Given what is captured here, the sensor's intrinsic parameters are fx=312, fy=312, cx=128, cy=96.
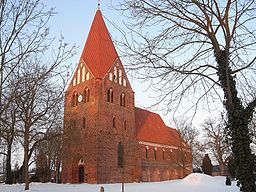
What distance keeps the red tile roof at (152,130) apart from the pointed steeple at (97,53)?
10.9 m

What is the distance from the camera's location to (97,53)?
3647cm

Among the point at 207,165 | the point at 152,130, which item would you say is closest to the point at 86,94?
the point at 152,130

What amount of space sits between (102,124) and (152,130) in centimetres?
1419

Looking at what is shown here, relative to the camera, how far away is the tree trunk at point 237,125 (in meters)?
8.72

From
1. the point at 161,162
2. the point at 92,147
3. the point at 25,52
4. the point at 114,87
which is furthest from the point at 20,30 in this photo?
the point at 161,162

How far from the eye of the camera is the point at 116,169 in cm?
3434

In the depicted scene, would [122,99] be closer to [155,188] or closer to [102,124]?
[102,124]

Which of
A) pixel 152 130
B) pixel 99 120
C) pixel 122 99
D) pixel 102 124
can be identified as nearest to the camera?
pixel 99 120

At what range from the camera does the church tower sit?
33250 mm

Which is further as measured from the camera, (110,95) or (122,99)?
(122,99)

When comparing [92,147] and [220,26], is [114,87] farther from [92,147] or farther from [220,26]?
[220,26]

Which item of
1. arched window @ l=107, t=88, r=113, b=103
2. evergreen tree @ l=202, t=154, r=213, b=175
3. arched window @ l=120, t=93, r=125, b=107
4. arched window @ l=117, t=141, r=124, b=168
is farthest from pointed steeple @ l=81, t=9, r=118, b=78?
evergreen tree @ l=202, t=154, r=213, b=175

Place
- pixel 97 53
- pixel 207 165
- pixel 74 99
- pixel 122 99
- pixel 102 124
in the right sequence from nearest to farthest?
pixel 102 124
pixel 97 53
pixel 74 99
pixel 122 99
pixel 207 165

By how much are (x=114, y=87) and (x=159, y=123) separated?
55.6ft
